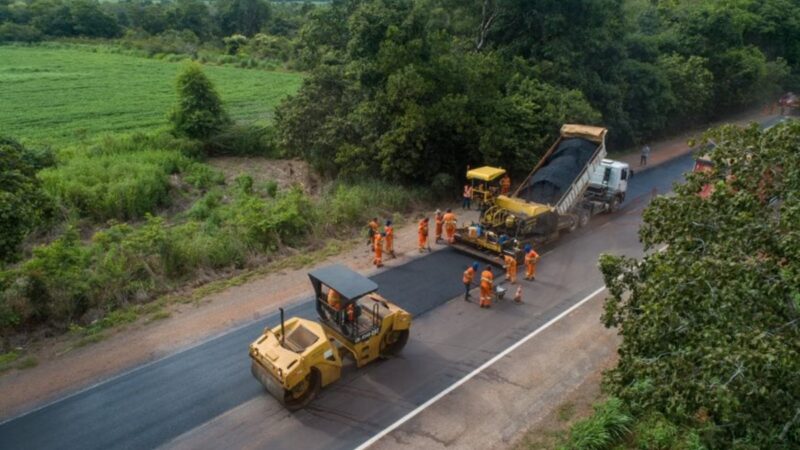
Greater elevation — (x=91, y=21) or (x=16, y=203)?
(x=91, y=21)

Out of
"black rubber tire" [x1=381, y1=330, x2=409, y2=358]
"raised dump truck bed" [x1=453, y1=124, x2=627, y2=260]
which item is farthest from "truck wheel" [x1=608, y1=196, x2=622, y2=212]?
"black rubber tire" [x1=381, y1=330, x2=409, y2=358]

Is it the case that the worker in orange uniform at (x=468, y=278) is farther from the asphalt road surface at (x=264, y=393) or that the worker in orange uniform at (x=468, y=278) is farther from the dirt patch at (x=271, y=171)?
the dirt patch at (x=271, y=171)

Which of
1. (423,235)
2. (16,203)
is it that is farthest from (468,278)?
(16,203)

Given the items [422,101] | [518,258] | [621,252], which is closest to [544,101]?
[422,101]

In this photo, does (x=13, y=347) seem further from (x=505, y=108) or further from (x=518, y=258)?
(x=505, y=108)

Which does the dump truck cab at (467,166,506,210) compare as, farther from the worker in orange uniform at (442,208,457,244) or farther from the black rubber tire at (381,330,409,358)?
the black rubber tire at (381,330,409,358)

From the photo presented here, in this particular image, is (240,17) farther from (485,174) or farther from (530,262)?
(530,262)

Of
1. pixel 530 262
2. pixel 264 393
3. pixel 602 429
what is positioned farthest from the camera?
pixel 530 262
